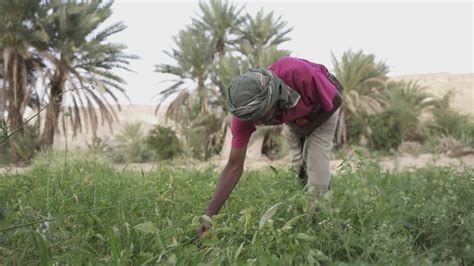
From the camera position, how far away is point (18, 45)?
1579 cm

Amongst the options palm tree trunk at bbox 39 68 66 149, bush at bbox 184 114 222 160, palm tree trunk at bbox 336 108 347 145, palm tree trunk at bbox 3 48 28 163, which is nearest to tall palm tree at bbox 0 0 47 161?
palm tree trunk at bbox 3 48 28 163

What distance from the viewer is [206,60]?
21.9 m

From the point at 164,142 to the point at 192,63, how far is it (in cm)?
410

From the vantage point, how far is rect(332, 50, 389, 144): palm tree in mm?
20453

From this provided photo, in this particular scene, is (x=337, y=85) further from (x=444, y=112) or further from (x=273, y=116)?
(x=444, y=112)

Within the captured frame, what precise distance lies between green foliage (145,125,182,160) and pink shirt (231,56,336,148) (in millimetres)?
16917

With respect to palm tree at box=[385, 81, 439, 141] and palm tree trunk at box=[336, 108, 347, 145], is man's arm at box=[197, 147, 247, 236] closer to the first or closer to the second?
palm tree trunk at box=[336, 108, 347, 145]

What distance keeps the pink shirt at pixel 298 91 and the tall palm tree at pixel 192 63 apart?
1882 centimetres

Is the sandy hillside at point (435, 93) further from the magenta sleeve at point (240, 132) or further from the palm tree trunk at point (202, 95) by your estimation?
the magenta sleeve at point (240, 132)

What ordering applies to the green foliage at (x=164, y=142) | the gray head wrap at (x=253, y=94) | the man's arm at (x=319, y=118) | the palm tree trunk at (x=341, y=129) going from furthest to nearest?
the palm tree trunk at (x=341, y=129) < the green foliage at (x=164, y=142) < the man's arm at (x=319, y=118) < the gray head wrap at (x=253, y=94)

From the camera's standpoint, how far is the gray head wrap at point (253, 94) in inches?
95.2

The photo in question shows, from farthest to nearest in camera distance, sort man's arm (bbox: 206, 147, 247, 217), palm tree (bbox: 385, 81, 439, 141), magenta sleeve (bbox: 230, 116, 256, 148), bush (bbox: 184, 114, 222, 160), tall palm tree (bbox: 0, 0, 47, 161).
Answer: palm tree (bbox: 385, 81, 439, 141) → bush (bbox: 184, 114, 222, 160) → tall palm tree (bbox: 0, 0, 47, 161) → magenta sleeve (bbox: 230, 116, 256, 148) → man's arm (bbox: 206, 147, 247, 217)

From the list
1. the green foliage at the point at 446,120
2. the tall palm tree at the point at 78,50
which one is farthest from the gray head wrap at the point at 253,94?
the green foliage at the point at 446,120

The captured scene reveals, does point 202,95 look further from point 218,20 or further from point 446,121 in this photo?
point 446,121
